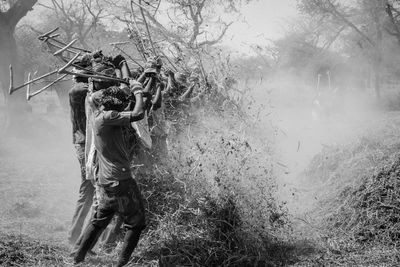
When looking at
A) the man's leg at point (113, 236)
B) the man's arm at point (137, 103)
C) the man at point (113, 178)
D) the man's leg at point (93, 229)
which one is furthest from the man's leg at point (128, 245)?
the man's arm at point (137, 103)

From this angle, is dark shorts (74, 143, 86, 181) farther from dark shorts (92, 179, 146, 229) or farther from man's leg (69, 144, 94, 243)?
dark shorts (92, 179, 146, 229)

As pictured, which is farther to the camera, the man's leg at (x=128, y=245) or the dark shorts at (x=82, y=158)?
the dark shorts at (x=82, y=158)

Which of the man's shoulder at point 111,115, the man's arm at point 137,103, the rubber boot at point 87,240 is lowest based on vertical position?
the rubber boot at point 87,240

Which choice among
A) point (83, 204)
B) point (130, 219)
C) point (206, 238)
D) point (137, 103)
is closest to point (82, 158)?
point (83, 204)

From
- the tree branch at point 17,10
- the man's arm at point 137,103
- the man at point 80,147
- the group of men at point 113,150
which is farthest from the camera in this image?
the tree branch at point 17,10

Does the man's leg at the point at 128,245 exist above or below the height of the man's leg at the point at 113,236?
above

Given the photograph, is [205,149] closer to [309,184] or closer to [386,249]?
[386,249]

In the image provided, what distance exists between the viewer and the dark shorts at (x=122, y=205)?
3.80 meters

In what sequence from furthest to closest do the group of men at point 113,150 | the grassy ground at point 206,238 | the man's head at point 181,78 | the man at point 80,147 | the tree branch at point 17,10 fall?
1. the tree branch at point 17,10
2. the man's head at point 181,78
3. the man at point 80,147
4. the grassy ground at point 206,238
5. the group of men at point 113,150

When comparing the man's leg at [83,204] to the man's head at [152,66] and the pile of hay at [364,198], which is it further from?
the pile of hay at [364,198]

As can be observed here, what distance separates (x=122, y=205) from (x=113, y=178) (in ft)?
0.82

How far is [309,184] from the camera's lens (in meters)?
6.93

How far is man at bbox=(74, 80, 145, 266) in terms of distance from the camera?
3.76 m

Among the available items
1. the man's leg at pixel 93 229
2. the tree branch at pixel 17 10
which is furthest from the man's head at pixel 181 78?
the tree branch at pixel 17 10
